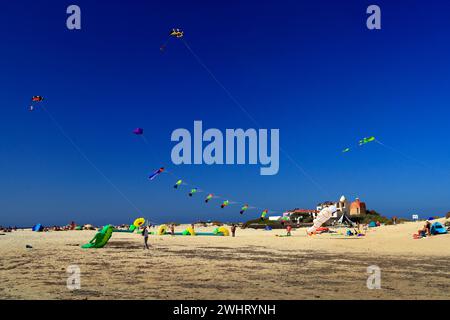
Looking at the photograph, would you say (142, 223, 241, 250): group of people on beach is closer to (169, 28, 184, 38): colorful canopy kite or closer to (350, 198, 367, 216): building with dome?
(169, 28, 184, 38): colorful canopy kite

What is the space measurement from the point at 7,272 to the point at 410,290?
12.2 metres

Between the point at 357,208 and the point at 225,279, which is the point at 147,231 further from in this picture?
the point at 357,208

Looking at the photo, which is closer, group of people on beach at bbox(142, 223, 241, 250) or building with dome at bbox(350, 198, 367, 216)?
group of people on beach at bbox(142, 223, 241, 250)

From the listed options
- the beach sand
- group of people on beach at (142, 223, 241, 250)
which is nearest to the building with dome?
group of people on beach at (142, 223, 241, 250)

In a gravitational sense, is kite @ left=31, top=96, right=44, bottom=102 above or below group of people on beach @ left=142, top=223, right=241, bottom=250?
above

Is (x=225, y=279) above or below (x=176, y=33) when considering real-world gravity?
below

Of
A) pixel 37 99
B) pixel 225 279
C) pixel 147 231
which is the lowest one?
pixel 225 279

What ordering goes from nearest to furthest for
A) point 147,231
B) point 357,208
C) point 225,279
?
point 225,279 < point 147,231 < point 357,208

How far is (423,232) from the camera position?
28672 mm

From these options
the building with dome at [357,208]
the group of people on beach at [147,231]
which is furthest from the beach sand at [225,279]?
the building with dome at [357,208]

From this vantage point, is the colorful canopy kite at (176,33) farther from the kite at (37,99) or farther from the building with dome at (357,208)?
the building with dome at (357,208)

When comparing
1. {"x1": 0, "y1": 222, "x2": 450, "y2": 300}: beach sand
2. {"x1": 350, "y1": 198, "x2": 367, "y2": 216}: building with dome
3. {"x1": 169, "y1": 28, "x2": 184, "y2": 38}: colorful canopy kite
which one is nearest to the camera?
{"x1": 0, "y1": 222, "x2": 450, "y2": 300}: beach sand

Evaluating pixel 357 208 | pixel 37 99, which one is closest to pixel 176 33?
pixel 37 99
